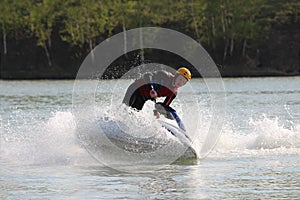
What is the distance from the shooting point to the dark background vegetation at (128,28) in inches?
3147

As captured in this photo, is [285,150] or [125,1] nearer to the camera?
[285,150]

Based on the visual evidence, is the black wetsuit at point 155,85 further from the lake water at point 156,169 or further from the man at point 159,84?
the lake water at point 156,169

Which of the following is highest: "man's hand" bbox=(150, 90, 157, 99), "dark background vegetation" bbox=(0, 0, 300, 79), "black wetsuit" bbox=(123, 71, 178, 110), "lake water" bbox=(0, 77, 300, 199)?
"dark background vegetation" bbox=(0, 0, 300, 79)

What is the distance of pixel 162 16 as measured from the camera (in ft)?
289

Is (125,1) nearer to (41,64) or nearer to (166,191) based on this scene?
(41,64)

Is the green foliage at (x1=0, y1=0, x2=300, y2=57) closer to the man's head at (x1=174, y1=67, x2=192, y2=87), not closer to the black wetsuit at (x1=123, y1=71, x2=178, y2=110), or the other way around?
the black wetsuit at (x1=123, y1=71, x2=178, y2=110)

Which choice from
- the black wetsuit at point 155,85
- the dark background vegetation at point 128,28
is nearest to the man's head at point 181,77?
the black wetsuit at point 155,85

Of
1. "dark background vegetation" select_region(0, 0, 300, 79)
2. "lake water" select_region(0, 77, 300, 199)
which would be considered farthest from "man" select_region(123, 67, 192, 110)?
"dark background vegetation" select_region(0, 0, 300, 79)

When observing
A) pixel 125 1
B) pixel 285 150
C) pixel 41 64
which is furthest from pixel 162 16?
pixel 285 150

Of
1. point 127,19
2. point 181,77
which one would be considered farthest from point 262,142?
point 127,19

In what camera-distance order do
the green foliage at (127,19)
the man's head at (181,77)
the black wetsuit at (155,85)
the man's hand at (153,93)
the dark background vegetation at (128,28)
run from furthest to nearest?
the green foliage at (127,19)
the dark background vegetation at (128,28)
the black wetsuit at (155,85)
the man's head at (181,77)
the man's hand at (153,93)

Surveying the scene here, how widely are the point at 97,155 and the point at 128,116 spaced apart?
1077 mm

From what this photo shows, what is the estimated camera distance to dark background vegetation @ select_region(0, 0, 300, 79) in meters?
79.9

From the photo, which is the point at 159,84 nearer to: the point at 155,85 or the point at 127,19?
the point at 155,85
